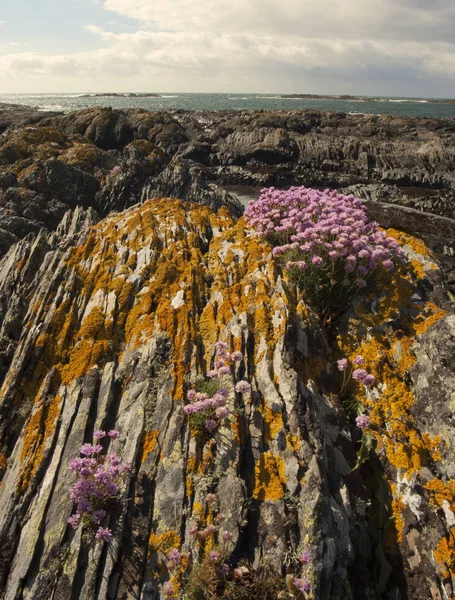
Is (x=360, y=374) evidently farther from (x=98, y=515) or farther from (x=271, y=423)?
(x=98, y=515)

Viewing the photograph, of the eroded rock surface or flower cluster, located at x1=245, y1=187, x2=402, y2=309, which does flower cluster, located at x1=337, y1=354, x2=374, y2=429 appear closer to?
flower cluster, located at x1=245, y1=187, x2=402, y2=309

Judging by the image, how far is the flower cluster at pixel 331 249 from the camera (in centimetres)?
938

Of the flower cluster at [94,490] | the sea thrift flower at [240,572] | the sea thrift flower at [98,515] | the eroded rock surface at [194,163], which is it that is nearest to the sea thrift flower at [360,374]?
the sea thrift flower at [240,572]

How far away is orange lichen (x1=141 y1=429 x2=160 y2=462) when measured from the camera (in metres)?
6.50

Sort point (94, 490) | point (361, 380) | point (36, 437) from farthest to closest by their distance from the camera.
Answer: point (361, 380), point (36, 437), point (94, 490)

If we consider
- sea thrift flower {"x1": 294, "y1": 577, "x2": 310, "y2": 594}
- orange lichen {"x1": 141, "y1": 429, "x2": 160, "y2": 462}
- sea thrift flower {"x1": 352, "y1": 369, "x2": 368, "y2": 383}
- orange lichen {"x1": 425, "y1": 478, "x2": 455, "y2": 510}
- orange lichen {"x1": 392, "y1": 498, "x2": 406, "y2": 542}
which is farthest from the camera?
sea thrift flower {"x1": 352, "y1": 369, "x2": 368, "y2": 383}

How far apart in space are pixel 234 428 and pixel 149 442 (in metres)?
1.52

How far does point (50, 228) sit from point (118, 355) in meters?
19.5

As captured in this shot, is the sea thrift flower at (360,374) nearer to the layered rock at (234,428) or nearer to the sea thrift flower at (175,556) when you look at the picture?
the layered rock at (234,428)

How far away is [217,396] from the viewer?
6.43 m

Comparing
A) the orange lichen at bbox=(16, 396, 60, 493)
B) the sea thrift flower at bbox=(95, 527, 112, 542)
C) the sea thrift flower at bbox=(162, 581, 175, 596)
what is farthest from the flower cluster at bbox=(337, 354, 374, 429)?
the orange lichen at bbox=(16, 396, 60, 493)

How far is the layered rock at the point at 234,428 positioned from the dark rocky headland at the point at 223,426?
1.2 inches

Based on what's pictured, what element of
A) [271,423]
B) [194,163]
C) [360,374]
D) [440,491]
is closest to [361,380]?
[360,374]

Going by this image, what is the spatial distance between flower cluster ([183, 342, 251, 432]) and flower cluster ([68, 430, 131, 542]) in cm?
142
